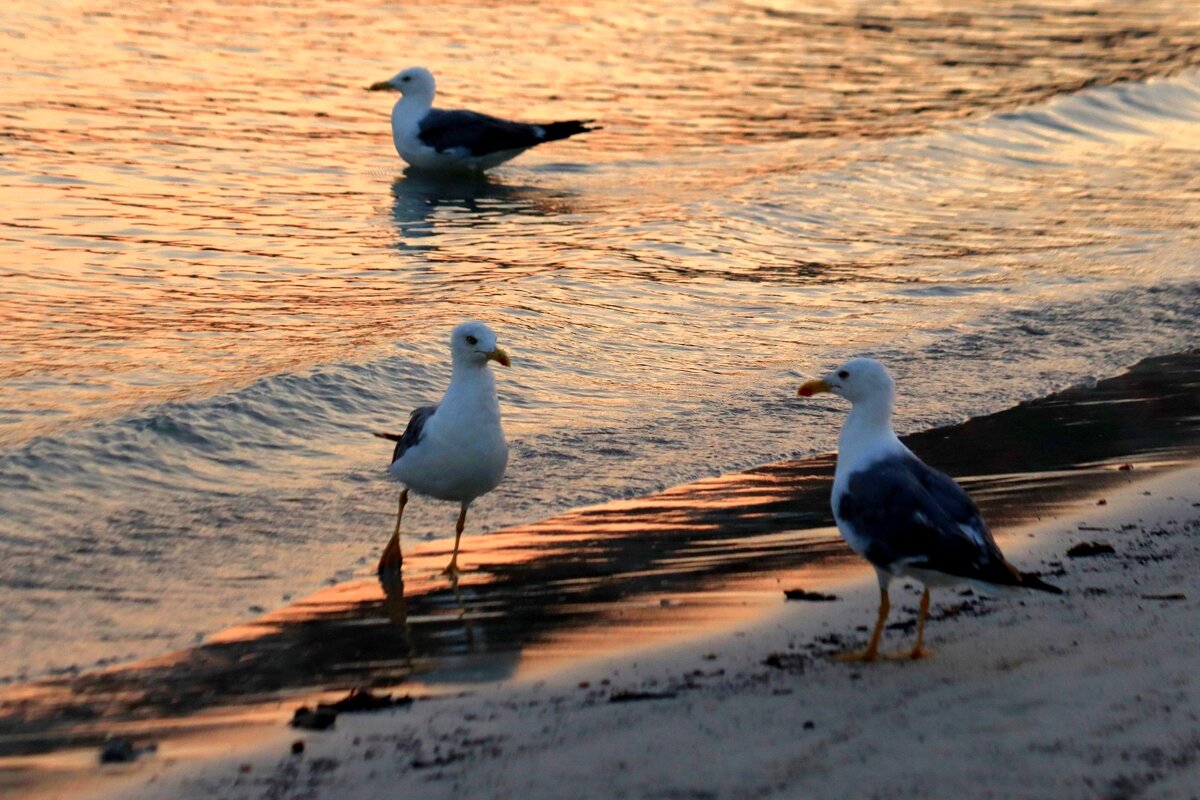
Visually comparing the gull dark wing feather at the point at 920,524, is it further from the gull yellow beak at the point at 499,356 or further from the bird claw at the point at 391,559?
the bird claw at the point at 391,559

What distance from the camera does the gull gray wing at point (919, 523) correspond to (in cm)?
512

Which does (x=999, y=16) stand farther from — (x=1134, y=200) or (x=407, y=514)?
(x=407, y=514)

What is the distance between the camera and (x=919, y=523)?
5227 mm

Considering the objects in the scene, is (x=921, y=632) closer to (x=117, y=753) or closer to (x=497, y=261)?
(x=117, y=753)

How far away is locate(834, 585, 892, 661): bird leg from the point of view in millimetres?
5195

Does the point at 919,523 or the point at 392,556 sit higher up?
the point at 919,523

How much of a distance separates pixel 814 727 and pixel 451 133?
13333 mm

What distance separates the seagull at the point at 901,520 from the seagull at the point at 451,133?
11814 millimetres

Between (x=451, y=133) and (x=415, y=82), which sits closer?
(x=451, y=133)

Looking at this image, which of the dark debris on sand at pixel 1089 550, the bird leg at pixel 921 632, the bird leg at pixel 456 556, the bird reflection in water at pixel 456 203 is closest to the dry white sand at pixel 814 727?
the bird leg at pixel 921 632

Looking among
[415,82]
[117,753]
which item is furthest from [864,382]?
[415,82]

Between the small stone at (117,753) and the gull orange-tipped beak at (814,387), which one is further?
the gull orange-tipped beak at (814,387)

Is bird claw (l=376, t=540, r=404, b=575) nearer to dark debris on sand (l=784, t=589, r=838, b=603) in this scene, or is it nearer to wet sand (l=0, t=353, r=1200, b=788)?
wet sand (l=0, t=353, r=1200, b=788)

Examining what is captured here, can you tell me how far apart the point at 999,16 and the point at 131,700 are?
27005 mm
